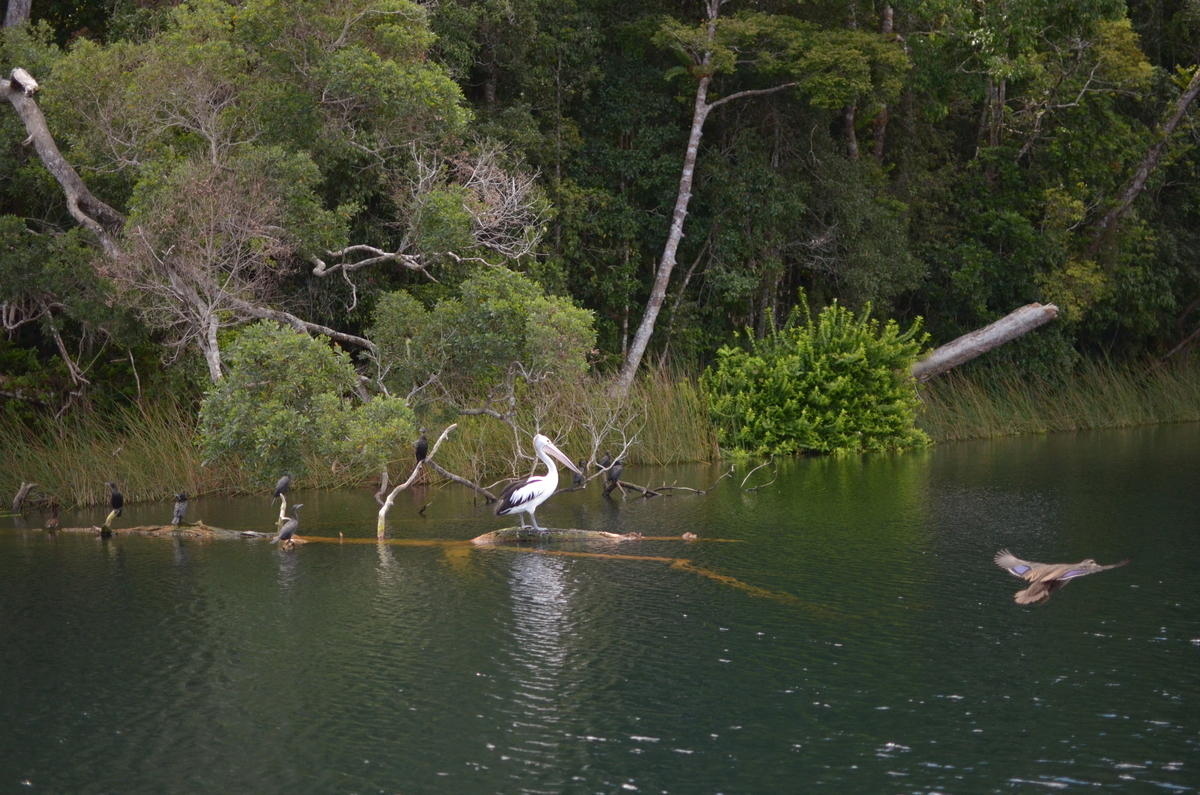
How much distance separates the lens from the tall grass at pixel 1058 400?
1941 centimetres

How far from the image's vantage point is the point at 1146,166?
2081 centimetres

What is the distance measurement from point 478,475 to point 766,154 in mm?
8493

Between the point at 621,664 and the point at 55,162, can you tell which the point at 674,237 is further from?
the point at 621,664

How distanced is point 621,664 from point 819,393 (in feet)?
36.9

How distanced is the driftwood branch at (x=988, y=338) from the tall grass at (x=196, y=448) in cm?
583

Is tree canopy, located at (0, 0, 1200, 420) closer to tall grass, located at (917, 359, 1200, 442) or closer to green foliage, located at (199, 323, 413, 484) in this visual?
tall grass, located at (917, 359, 1200, 442)

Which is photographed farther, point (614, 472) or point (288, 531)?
point (614, 472)

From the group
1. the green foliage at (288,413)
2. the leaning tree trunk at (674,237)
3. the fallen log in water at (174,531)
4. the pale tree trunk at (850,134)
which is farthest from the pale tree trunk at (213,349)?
the pale tree trunk at (850,134)

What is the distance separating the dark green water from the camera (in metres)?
4.75

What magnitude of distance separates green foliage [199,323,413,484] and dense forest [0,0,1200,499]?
1.38 meters

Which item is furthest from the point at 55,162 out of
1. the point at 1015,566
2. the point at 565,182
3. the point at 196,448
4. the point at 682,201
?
the point at 1015,566

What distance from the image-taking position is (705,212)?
2038 cm

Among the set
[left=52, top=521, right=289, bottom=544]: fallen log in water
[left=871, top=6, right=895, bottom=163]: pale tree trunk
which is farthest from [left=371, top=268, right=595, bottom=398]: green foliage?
[left=871, top=6, right=895, bottom=163]: pale tree trunk

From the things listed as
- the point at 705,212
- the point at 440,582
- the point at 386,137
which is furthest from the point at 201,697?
the point at 705,212
